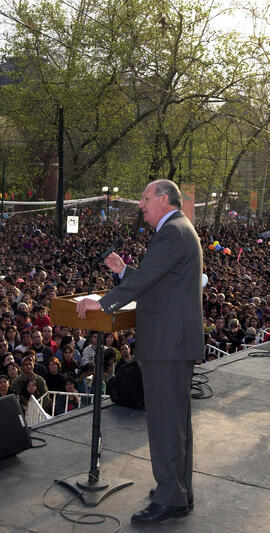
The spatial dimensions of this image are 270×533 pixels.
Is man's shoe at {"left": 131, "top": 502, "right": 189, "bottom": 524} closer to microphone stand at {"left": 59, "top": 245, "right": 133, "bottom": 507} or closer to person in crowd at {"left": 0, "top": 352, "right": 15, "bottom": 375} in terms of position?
microphone stand at {"left": 59, "top": 245, "right": 133, "bottom": 507}

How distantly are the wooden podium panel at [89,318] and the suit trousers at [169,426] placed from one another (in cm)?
29

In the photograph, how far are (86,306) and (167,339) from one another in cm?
48

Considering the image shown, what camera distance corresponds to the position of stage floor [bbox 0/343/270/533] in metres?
3.46

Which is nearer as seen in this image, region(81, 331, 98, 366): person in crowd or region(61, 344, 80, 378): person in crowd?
region(61, 344, 80, 378): person in crowd

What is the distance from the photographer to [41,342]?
9.81 m

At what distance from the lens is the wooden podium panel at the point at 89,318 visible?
3.59 meters

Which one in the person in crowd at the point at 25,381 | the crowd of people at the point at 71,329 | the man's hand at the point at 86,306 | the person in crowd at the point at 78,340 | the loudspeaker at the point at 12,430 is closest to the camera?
the man's hand at the point at 86,306

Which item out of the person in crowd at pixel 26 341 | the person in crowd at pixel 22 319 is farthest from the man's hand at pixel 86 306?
the person in crowd at pixel 22 319

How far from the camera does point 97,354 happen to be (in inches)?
150

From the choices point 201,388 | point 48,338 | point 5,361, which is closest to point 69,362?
point 5,361

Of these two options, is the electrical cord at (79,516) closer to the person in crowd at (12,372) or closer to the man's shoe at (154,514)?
the man's shoe at (154,514)

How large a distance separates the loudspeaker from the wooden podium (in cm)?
43

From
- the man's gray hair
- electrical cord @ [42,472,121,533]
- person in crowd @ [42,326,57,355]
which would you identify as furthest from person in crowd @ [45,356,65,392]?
the man's gray hair

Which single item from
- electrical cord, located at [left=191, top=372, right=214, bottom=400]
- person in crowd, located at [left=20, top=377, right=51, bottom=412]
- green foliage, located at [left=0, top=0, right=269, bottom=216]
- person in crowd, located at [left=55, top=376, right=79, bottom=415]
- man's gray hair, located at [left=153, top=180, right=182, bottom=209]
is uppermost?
green foliage, located at [left=0, top=0, right=269, bottom=216]
